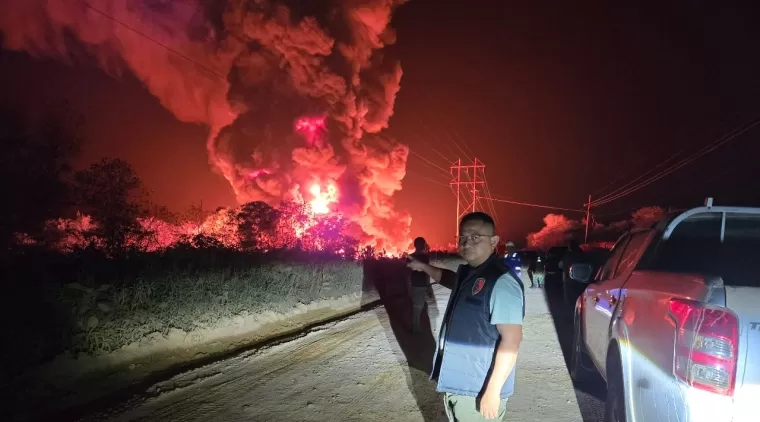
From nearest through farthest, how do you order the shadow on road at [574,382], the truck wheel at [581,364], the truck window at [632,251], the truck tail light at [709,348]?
the truck tail light at [709,348] → the truck window at [632,251] → the shadow on road at [574,382] → the truck wheel at [581,364]

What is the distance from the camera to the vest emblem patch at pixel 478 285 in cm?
231

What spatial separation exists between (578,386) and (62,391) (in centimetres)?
572

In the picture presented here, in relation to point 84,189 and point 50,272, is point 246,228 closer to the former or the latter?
point 84,189

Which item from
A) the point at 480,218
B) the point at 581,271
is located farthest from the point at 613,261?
the point at 480,218

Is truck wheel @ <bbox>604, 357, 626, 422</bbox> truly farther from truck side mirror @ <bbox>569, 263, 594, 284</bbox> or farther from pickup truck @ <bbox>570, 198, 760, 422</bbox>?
truck side mirror @ <bbox>569, 263, 594, 284</bbox>

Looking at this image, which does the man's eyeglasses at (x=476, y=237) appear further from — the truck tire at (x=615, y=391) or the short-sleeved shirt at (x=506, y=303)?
the truck tire at (x=615, y=391)

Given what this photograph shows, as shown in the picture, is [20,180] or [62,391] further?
[20,180]

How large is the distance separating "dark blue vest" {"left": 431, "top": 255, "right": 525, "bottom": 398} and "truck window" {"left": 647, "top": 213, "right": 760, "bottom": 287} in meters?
1.77

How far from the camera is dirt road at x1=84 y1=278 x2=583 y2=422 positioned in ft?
14.0

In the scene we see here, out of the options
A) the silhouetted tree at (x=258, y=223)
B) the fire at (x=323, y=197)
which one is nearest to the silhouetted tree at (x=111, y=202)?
the silhouetted tree at (x=258, y=223)

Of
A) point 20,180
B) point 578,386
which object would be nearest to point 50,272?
point 20,180

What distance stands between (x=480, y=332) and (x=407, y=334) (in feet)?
18.4

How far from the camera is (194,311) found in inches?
285

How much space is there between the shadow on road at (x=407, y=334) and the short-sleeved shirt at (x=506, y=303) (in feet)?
7.51
